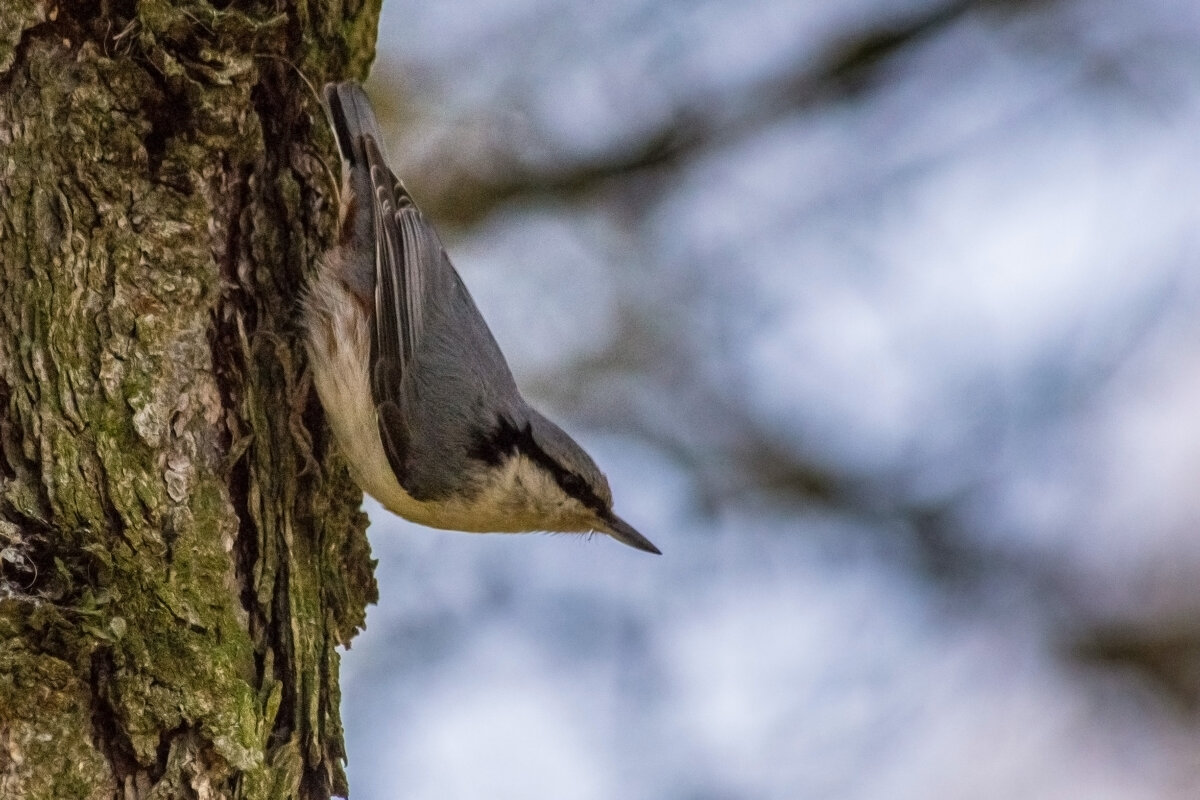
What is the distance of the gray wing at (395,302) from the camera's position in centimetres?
285

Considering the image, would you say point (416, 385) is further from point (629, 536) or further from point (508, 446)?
point (629, 536)

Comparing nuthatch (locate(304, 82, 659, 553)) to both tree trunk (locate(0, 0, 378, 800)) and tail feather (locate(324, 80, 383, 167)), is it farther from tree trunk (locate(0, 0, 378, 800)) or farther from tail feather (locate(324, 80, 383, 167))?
tree trunk (locate(0, 0, 378, 800))

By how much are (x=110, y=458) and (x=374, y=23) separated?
1.25 m

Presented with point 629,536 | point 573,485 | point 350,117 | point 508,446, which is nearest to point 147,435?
point 350,117

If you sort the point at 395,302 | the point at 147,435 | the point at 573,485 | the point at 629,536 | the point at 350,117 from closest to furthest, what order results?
the point at 147,435 < the point at 350,117 < the point at 395,302 < the point at 573,485 < the point at 629,536

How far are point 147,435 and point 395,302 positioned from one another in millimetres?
930

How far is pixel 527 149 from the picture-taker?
4.36 m

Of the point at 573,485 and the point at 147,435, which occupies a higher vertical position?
the point at 573,485

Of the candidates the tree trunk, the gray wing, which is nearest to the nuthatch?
the gray wing

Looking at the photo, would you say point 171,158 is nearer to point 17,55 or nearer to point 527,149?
point 17,55

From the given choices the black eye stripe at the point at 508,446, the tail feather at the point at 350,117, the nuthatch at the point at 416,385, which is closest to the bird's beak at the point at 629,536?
the nuthatch at the point at 416,385

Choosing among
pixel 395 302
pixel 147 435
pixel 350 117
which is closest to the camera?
pixel 147 435

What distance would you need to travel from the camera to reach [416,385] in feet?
9.59

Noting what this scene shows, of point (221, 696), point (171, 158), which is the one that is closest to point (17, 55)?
point (171, 158)
